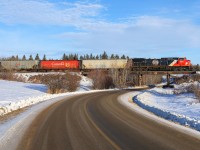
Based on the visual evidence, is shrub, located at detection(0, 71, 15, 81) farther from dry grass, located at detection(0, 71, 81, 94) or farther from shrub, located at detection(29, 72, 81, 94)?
shrub, located at detection(29, 72, 81, 94)

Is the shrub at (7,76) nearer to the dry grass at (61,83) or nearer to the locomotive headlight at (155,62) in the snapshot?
the dry grass at (61,83)

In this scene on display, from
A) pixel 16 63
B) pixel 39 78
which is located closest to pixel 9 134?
pixel 39 78

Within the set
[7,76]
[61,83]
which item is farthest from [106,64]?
[61,83]

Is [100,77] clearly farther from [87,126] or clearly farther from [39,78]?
[87,126]

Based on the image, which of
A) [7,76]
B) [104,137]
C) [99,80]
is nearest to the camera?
[104,137]

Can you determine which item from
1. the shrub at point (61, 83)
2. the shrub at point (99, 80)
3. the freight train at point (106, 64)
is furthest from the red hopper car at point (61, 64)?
the shrub at point (61, 83)

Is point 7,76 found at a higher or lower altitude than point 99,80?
higher

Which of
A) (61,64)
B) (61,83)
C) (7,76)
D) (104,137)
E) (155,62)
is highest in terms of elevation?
(155,62)

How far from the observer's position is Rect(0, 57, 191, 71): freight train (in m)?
68.6

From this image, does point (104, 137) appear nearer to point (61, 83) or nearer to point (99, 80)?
point (61, 83)

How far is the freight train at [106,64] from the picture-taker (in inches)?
2699

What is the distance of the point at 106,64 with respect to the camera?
77188mm

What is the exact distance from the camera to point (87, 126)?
12.4 m

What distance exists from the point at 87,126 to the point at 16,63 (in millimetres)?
72958
